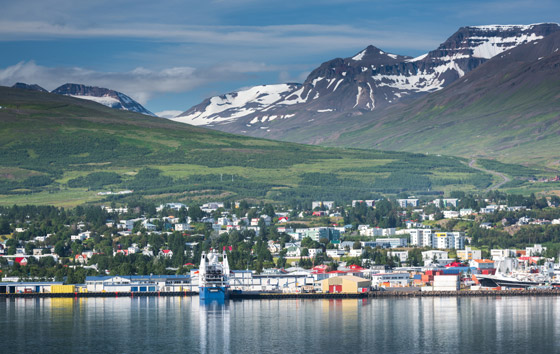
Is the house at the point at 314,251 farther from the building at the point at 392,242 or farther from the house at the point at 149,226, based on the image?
the house at the point at 149,226

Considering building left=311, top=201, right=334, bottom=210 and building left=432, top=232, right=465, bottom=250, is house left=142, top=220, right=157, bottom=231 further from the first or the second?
building left=432, top=232, right=465, bottom=250

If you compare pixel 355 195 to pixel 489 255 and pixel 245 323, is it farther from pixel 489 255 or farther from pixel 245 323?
pixel 245 323

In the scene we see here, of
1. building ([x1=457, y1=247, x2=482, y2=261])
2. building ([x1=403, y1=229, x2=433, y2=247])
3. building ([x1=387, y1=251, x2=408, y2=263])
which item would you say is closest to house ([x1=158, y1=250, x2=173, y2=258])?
building ([x1=387, y1=251, x2=408, y2=263])

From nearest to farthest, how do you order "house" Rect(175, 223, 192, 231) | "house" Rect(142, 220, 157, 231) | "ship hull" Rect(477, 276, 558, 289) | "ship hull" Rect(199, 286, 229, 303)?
"ship hull" Rect(199, 286, 229, 303) < "ship hull" Rect(477, 276, 558, 289) < "house" Rect(142, 220, 157, 231) < "house" Rect(175, 223, 192, 231)

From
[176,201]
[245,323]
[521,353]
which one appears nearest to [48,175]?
[176,201]

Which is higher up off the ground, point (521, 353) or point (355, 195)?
point (355, 195)

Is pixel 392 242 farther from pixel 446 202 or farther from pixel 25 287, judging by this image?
pixel 25 287

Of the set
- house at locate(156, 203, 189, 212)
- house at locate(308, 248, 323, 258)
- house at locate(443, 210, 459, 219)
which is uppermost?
house at locate(156, 203, 189, 212)
